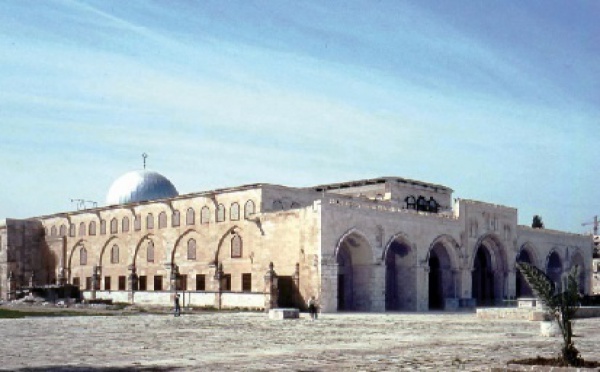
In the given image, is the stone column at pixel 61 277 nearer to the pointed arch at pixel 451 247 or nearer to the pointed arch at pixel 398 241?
the pointed arch at pixel 398 241

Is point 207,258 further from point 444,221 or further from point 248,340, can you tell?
point 248,340

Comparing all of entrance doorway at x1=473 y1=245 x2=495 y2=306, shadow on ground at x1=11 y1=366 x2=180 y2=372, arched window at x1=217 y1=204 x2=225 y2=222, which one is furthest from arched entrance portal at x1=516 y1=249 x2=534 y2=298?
shadow on ground at x1=11 y1=366 x2=180 y2=372

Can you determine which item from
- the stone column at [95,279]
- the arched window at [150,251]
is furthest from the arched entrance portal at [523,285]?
the stone column at [95,279]

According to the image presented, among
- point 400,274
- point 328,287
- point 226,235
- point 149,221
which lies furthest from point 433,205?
point 149,221

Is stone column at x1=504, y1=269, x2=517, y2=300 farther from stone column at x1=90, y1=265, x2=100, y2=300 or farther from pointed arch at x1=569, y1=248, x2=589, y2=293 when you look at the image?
stone column at x1=90, y1=265, x2=100, y2=300

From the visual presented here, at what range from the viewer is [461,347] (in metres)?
17.7

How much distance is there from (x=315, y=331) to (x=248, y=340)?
448cm

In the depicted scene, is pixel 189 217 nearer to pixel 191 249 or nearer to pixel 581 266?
pixel 191 249

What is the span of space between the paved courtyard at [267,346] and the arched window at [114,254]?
1162 inches

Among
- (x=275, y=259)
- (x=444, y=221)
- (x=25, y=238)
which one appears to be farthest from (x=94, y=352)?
(x=25, y=238)

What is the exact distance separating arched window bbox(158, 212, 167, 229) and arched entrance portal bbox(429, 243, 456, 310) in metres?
19.2

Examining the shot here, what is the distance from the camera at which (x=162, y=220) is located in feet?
173

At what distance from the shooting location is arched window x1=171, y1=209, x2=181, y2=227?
2026 inches

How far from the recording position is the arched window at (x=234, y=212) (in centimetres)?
4691
